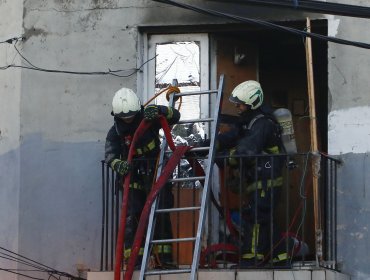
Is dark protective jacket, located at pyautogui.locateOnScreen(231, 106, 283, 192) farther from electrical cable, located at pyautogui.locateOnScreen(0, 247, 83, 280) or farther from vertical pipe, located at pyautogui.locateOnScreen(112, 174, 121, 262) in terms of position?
electrical cable, located at pyautogui.locateOnScreen(0, 247, 83, 280)

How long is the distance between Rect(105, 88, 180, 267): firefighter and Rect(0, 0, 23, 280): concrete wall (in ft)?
4.22

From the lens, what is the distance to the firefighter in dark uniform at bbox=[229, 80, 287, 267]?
10398mm

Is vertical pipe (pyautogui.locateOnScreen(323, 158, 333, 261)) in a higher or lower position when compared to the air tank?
lower

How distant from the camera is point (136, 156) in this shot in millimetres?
10758

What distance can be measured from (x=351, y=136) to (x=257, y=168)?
104 centimetres

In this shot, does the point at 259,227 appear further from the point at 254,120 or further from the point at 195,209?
the point at 254,120

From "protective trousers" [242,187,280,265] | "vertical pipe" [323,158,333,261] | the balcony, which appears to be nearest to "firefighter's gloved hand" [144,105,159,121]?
the balcony

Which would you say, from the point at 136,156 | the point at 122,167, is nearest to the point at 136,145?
the point at 136,156

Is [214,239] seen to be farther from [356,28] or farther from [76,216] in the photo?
[356,28]

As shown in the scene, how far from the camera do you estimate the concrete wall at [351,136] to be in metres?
10.7

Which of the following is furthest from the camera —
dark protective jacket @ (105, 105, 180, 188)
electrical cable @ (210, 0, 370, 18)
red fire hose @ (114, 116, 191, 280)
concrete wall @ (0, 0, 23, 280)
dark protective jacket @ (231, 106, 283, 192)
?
concrete wall @ (0, 0, 23, 280)

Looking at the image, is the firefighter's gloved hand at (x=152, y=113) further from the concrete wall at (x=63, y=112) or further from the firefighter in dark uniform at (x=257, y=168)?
the concrete wall at (x=63, y=112)

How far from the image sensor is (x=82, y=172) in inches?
452

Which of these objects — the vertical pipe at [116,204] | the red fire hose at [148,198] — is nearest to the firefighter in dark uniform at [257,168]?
the red fire hose at [148,198]
